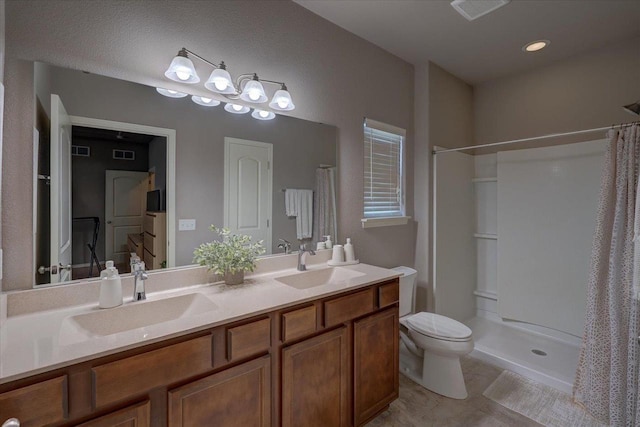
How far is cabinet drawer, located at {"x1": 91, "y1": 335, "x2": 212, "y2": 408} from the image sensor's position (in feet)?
3.04

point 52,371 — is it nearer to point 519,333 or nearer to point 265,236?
point 265,236

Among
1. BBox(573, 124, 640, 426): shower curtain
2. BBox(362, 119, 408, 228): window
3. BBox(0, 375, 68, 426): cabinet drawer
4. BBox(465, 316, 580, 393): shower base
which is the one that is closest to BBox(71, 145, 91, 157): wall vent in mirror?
BBox(0, 375, 68, 426): cabinet drawer

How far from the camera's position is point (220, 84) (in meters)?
1.64

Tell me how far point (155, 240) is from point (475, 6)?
2498mm

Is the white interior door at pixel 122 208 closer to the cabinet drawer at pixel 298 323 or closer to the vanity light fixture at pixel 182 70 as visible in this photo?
the vanity light fixture at pixel 182 70

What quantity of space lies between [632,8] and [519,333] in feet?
9.26

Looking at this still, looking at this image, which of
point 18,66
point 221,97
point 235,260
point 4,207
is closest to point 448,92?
point 221,97

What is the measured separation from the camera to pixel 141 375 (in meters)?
0.99

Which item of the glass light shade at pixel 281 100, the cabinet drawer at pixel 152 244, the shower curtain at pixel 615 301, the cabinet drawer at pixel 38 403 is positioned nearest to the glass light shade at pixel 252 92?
the glass light shade at pixel 281 100

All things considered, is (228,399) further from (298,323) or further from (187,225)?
(187,225)

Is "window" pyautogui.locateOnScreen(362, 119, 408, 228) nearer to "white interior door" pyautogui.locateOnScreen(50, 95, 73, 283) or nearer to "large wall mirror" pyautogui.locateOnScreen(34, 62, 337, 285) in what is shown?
"large wall mirror" pyautogui.locateOnScreen(34, 62, 337, 285)

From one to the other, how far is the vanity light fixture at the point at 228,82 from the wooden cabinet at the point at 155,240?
729mm

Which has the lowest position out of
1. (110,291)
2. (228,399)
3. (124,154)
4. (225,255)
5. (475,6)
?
(228,399)

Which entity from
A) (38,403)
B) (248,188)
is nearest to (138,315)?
(38,403)
